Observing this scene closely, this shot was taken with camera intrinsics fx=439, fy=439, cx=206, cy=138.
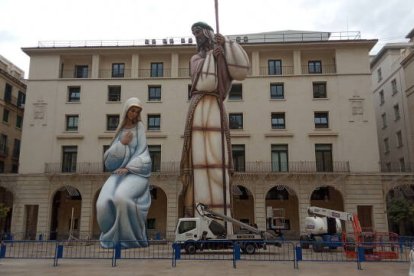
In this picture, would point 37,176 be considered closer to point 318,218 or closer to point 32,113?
point 32,113

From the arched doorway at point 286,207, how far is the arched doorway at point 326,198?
173 cm

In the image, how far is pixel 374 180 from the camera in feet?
115

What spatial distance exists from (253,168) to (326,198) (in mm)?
7476

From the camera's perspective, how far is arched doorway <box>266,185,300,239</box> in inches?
1459

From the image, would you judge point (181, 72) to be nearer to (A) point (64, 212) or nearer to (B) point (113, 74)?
(B) point (113, 74)

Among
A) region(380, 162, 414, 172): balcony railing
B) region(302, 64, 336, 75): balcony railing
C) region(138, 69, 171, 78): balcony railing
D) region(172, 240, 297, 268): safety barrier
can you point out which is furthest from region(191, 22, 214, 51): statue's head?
region(380, 162, 414, 172): balcony railing

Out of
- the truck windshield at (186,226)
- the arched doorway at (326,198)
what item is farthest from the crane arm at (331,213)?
the arched doorway at (326,198)

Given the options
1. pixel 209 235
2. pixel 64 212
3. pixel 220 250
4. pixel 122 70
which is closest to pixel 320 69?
pixel 122 70

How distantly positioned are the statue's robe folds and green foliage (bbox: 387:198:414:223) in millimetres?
19367

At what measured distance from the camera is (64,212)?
39.4m

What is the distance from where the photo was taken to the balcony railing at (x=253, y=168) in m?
35.7

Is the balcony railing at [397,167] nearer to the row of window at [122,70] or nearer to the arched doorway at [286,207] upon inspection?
the arched doorway at [286,207]

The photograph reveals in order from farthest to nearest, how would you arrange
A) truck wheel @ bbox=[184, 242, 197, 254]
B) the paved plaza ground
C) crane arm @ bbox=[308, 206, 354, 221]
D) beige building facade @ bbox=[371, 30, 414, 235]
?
1. beige building facade @ bbox=[371, 30, 414, 235]
2. crane arm @ bbox=[308, 206, 354, 221]
3. truck wheel @ bbox=[184, 242, 197, 254]
4. the paved plaza ground

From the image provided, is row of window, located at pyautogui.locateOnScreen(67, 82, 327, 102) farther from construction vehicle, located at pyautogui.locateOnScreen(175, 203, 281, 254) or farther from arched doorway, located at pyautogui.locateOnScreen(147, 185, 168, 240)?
construction vehicle, located at pyautogui.locateOnScreen(175, 203, 281, 254)
